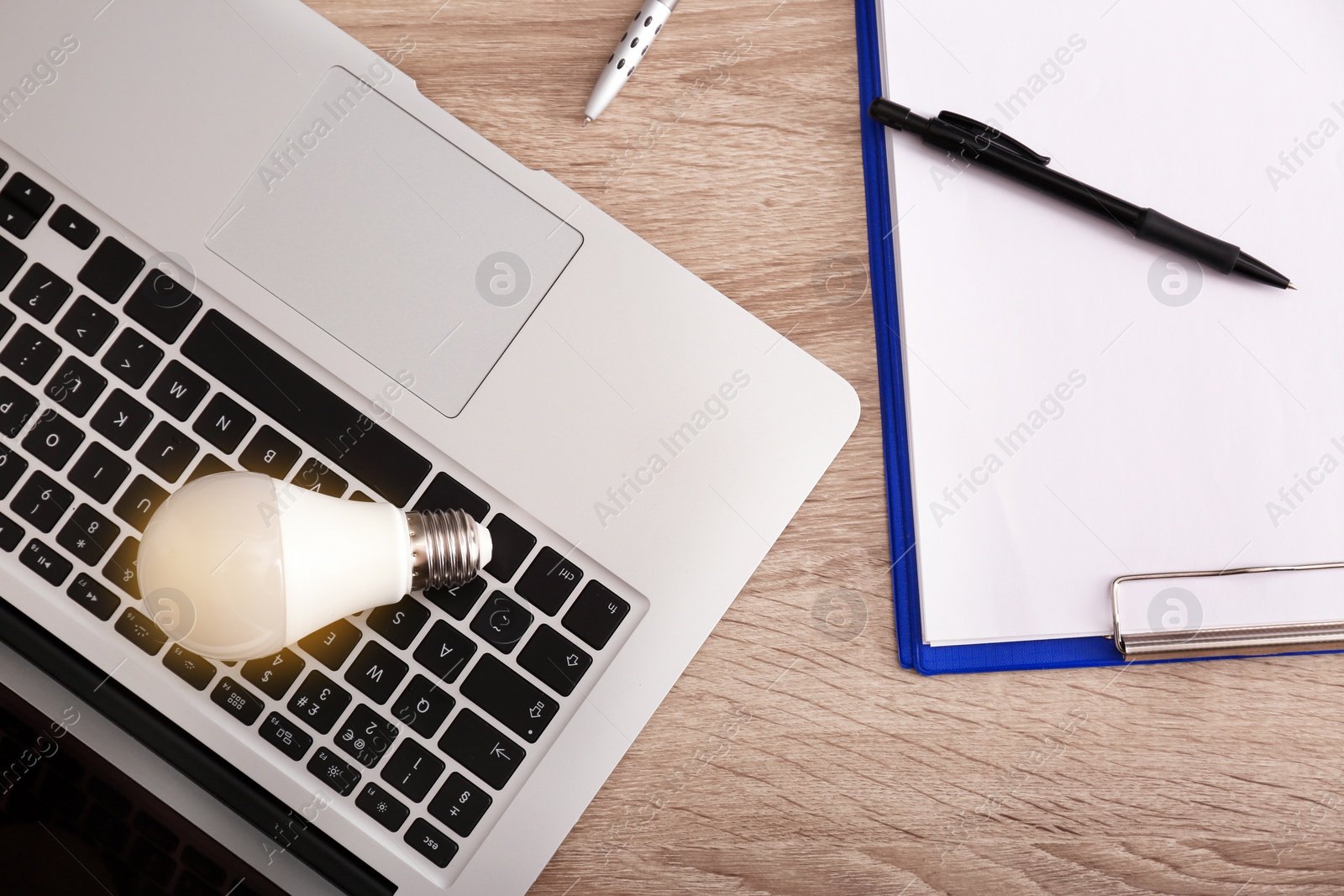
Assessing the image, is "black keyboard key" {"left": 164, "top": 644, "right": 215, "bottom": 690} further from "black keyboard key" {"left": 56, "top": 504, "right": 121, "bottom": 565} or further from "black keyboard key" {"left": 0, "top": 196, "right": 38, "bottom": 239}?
"black keyboard key" {"left": 0, "top": 196, "right": 38, "bottom": 239}

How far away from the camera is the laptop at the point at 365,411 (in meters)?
0.41

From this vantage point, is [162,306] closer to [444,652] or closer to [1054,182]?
[444,652]

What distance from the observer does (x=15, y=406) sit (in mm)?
417

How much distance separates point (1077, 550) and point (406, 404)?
0.36m

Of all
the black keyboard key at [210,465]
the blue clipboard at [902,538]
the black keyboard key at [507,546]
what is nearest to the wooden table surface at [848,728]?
the blue clipboard at [902,538]

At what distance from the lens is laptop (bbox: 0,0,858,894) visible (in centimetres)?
41

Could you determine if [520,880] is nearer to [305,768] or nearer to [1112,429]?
[305,768]

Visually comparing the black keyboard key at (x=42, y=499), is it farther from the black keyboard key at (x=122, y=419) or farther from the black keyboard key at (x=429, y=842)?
the black keyboard key at (x=429, y=842)

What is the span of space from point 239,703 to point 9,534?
14 centimetres

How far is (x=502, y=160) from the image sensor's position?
0.44 meters

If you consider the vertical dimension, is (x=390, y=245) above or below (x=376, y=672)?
above

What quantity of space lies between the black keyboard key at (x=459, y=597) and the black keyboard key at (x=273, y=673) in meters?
0.07

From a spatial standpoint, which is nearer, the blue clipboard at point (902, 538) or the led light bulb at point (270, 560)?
the led light bulb at point (270, 560)

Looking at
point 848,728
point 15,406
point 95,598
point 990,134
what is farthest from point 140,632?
point 990,134
